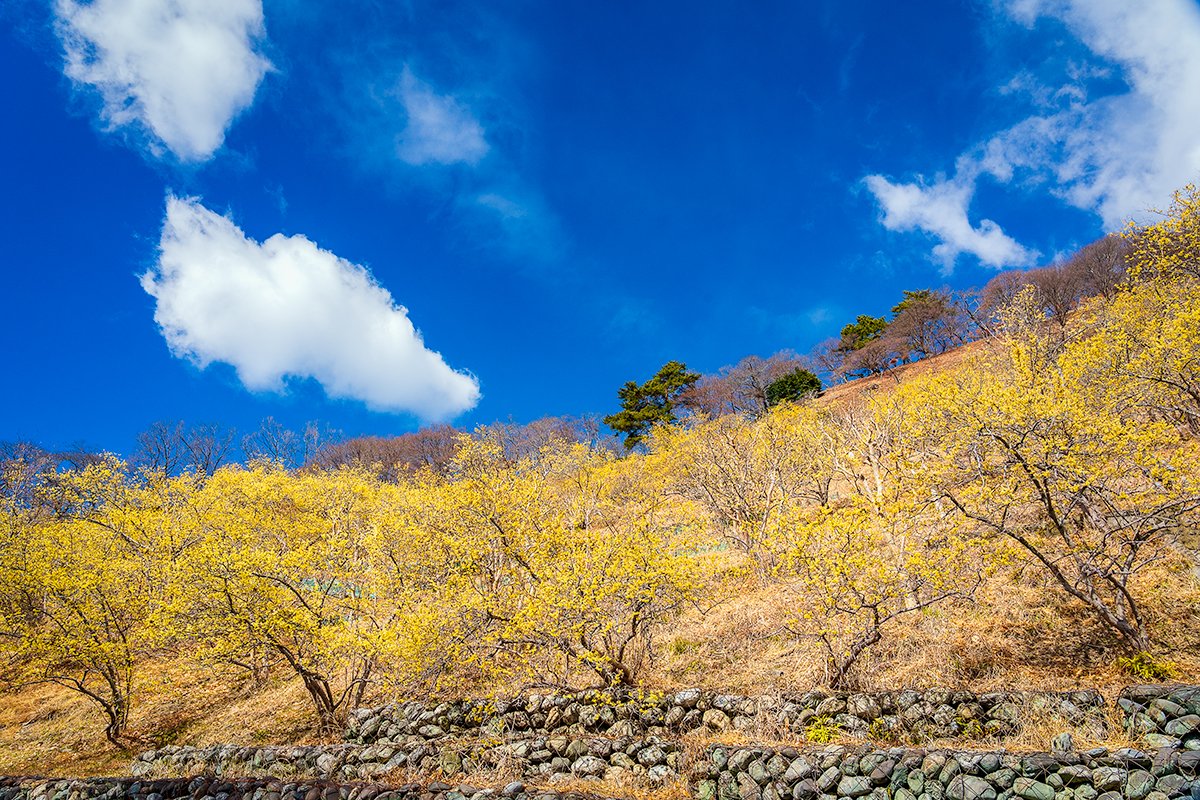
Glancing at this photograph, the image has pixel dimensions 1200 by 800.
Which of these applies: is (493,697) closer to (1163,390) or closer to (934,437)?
(934,437)

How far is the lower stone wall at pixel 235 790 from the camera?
9414 millimetres

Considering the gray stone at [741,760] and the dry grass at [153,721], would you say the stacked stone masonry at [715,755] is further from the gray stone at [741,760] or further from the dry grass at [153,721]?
the dry grass at [153,721]

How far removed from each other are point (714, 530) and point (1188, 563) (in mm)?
14085

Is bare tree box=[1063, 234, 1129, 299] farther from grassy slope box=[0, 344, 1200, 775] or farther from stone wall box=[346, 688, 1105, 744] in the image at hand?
stone wall box=[346, 688, 1105, 744]

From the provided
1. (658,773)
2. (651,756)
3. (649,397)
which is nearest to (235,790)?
(651,756)

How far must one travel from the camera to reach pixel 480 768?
1127 centimetres

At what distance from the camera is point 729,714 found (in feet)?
36.0

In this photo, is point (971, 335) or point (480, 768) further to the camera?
point (971, 335)

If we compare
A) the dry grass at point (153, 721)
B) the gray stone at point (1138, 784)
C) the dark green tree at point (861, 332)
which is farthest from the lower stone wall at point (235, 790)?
the dark green tree at point (861, 332)

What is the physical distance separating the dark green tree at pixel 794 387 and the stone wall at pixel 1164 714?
55506 millimetres

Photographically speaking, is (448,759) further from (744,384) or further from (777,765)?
(744,384)

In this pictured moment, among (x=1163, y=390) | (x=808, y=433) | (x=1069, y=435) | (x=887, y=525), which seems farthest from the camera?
(x=808, y=433)

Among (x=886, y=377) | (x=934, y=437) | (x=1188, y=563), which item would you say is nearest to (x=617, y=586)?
(x=934, y=437)

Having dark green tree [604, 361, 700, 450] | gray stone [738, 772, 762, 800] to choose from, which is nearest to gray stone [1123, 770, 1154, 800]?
gray stone [738, 772, 762, 800]
